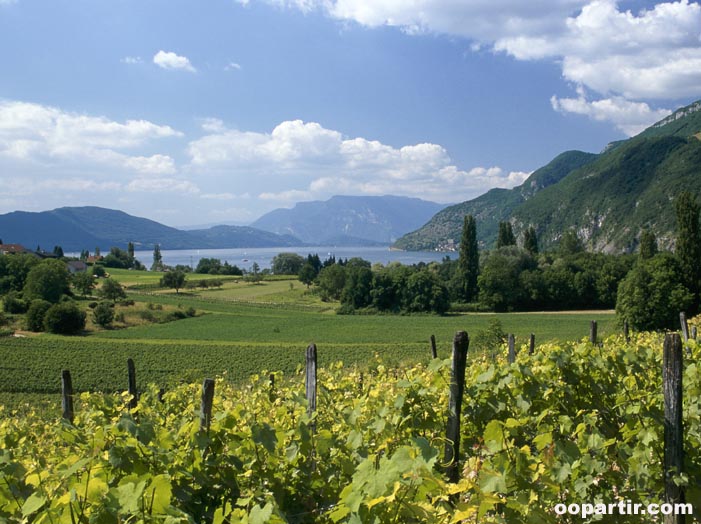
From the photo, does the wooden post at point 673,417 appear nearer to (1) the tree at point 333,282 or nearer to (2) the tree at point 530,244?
(1) the tree at point 333,282

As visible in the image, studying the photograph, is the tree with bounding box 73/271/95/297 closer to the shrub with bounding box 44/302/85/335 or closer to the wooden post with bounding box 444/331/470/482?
the shrub with bounding box 44/302/85/335

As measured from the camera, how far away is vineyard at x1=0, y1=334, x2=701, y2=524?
171cm

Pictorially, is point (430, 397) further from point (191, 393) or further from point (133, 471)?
point (191, 393)

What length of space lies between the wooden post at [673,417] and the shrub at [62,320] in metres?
56.8

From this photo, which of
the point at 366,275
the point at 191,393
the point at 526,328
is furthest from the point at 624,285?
the point at 191,393

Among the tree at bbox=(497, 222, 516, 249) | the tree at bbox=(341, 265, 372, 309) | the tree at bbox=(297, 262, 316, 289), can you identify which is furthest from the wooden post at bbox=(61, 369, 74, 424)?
the tree at bbox=(297, 262, 316, 289)

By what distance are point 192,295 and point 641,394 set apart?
81493 millimetres

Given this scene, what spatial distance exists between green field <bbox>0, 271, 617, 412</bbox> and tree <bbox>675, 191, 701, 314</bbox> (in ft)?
22.9

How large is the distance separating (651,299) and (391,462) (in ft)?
143

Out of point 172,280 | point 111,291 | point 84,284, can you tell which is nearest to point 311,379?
point 111,291

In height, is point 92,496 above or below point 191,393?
above

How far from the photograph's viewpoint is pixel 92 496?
1810mm

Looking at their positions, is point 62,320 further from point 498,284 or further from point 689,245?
point 689,245

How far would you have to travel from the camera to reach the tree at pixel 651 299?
38.5 metres
